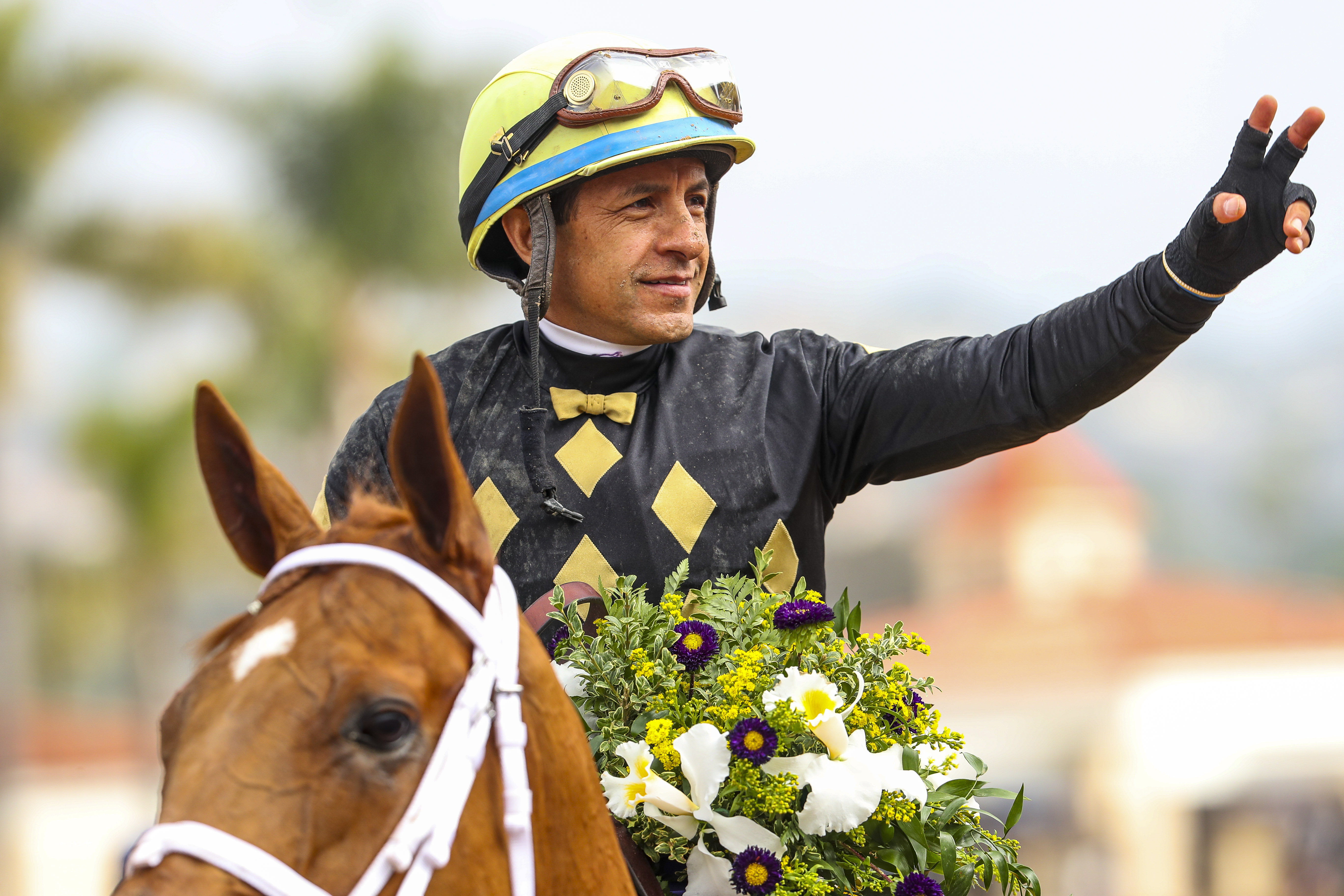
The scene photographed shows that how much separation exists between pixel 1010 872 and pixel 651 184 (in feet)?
6.09

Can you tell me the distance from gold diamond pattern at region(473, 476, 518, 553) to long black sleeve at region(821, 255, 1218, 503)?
0.85m

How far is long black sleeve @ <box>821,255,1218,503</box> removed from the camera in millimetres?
3082

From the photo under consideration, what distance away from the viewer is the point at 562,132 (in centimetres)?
343

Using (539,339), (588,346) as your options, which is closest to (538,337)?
(539,339)

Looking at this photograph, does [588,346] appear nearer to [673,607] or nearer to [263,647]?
[673,607]

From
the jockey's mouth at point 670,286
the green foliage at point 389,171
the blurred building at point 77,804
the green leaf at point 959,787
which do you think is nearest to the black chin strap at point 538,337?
the jockey's mouth at point 670,286

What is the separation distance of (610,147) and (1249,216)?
4.88 feet

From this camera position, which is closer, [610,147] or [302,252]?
[610,147]

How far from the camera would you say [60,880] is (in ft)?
97.3

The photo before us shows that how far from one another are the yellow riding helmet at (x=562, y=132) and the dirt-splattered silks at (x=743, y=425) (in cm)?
40

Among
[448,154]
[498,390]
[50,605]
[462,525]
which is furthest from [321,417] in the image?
[462,525]

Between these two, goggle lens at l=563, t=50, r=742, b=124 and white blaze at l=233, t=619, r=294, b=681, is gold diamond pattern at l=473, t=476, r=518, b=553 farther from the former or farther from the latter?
A: white blaze at l=233, t=619, r=294, b=681

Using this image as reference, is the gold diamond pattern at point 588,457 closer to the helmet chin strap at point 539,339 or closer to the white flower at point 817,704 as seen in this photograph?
the helmet chin strap at point 539,339

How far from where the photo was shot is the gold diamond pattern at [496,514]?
3312 mm
